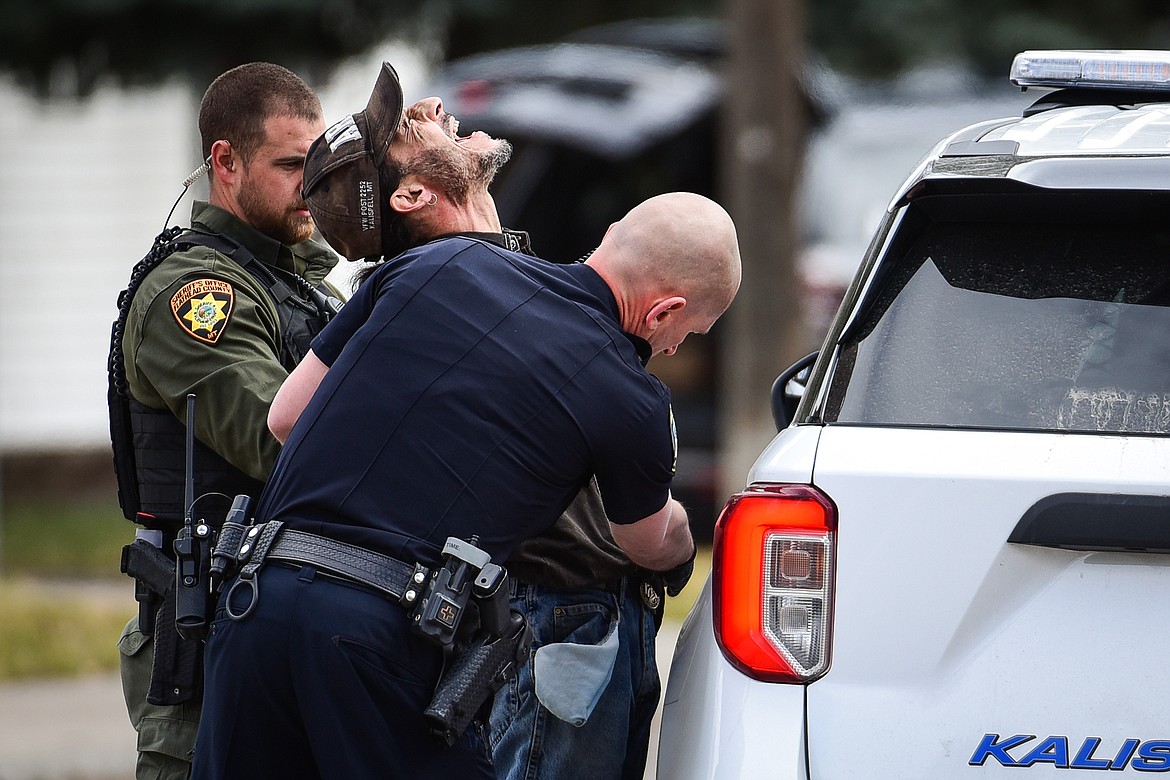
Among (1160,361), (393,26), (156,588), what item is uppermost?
(1160,361)

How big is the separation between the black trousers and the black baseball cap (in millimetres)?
710

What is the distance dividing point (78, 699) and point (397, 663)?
4192 mm

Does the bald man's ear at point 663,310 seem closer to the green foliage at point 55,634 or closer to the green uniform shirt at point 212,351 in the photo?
the green uniform shirt at point 212,351

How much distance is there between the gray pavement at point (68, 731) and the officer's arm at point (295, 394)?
287 cm

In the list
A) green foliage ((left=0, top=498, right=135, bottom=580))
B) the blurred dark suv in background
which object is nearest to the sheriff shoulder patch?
the blurred dark suv in background

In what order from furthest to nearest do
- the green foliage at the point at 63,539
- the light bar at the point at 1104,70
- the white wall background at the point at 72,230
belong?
the white wall background at the point at 72,230
the green foliage at the point at 63,539
the light bar at the point at 1104,70

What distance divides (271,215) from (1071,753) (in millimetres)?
1912

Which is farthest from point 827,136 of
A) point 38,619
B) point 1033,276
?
point 1033,276

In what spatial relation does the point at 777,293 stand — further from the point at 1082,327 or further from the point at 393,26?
the point at 1082,327

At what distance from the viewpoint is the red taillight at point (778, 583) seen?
7.73 feet

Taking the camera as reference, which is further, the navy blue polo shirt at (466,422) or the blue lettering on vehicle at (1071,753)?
the navy blue polo shirt at (466,422)

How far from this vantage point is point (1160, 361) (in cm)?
239

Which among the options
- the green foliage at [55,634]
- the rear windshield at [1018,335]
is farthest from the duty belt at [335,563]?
the green foliage at [55,634]

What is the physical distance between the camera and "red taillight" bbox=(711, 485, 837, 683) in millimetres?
2355
